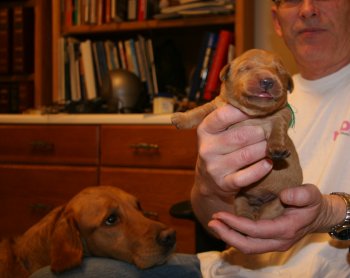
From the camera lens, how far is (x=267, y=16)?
236 cm

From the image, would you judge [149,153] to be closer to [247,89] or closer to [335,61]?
[335,61]

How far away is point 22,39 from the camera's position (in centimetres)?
254

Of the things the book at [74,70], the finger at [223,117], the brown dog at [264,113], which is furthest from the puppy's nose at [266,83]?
the book at [74,70]

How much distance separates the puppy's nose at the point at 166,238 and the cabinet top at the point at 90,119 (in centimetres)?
58

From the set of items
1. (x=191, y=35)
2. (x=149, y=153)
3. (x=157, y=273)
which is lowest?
(x=157, y=273)

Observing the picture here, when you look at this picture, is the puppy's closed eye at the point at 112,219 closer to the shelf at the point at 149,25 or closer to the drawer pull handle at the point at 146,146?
the drawer pull handle at the point at 146,146

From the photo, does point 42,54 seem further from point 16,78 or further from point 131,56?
point 131,56

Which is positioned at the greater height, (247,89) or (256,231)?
(247,89)

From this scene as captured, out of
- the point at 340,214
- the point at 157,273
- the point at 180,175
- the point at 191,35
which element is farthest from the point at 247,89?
the point at 191,35

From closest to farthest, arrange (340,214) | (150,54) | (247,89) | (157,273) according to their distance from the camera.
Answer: (247,89), (340,214), (157,273), (150,54)

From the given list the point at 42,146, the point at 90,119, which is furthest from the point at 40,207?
the point at 90,119

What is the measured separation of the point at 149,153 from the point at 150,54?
80 cm

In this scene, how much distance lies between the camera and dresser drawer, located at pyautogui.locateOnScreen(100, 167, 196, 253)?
1.73 metres

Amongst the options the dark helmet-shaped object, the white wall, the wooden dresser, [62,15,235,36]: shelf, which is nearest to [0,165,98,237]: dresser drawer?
the wooden dresser
